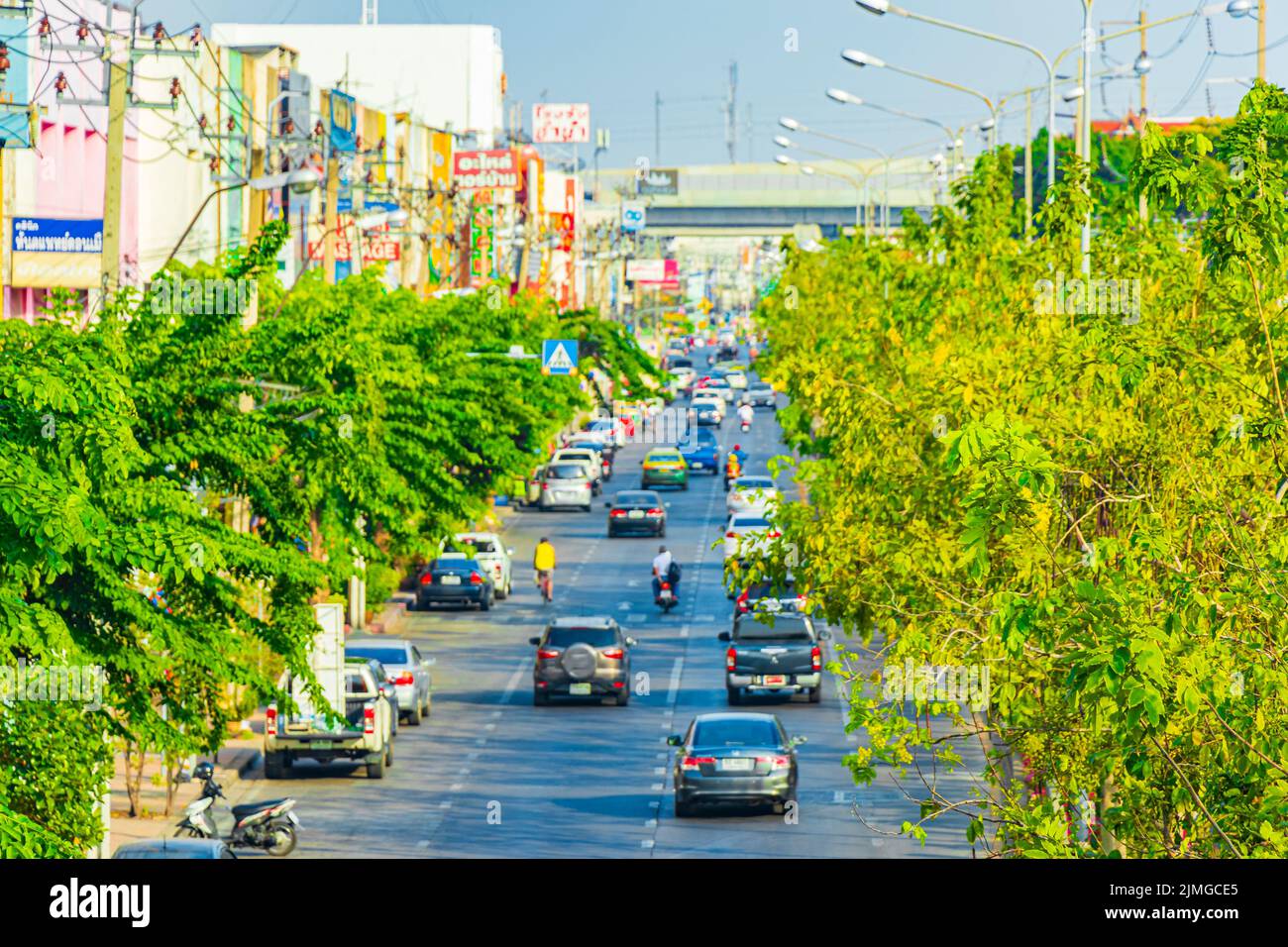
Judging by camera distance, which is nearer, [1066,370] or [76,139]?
[1066,370]

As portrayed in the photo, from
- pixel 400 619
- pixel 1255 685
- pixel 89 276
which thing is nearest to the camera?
pixel 1255 685

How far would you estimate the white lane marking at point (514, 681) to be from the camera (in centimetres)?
4054

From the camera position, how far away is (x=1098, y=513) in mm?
17219

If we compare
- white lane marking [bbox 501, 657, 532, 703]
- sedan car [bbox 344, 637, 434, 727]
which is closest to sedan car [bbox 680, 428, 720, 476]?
white lane marking [bbox 501, 657, 532, 703]

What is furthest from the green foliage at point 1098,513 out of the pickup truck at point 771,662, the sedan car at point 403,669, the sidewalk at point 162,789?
the sedan car at point 403,669

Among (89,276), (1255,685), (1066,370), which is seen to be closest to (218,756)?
(89,276)

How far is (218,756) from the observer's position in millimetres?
32750

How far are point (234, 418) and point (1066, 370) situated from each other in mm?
9351

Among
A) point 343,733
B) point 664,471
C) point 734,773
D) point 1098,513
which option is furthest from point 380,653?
point 664,471

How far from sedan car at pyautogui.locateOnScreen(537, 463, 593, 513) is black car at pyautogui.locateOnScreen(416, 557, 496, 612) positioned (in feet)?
65.5

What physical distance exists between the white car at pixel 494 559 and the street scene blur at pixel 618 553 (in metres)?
0.18

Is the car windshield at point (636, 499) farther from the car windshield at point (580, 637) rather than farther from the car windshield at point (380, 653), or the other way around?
the car windshield at point (380, 653)

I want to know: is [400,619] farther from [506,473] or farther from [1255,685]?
[1255,685]
